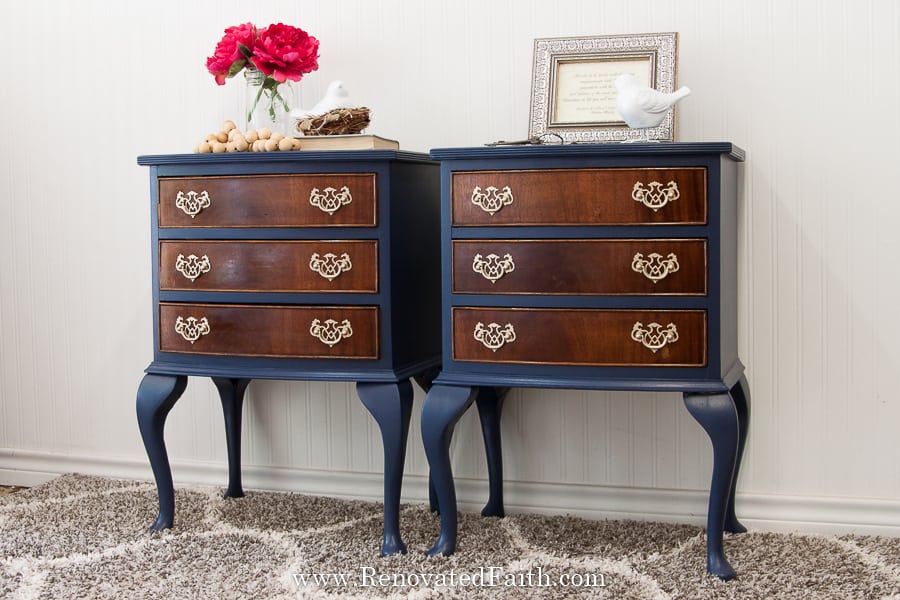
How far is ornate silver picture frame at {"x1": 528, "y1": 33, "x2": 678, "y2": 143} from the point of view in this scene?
2.11m

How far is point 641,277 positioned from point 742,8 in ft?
2.36

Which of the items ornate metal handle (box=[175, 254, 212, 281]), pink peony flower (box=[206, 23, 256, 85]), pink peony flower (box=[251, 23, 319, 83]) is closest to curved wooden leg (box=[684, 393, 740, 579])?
ornate metal handle (box=[175, 254, 212, 281])

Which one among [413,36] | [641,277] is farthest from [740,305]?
[413,36]

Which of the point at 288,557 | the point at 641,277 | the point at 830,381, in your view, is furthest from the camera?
the point at 830,381

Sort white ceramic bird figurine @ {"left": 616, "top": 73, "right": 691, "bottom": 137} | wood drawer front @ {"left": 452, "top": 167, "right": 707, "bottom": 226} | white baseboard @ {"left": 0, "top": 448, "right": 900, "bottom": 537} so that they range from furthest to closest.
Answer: white baseboard @ {"left": 0, "top": 448, "right": 900, "bottom": 537} < white ceramic bird figurine @ {"left": 616, "top": 73, "right": 691, "bottom": 137} < wood drawer front @ {"left": 452, "top": 167, "right": 707, "bottom": 226}

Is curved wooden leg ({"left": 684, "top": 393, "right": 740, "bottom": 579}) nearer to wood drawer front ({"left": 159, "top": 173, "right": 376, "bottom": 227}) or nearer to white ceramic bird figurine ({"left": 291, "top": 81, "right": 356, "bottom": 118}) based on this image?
wood drawer front ({"left": 159, "top": 173, "right": 376, "bottom": 227})

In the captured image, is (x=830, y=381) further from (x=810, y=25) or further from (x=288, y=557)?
(x=288, y=557)

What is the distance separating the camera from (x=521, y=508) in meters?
2.40

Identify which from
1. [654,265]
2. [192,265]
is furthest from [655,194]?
[192,265]

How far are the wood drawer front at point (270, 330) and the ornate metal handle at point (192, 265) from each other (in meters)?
0.07

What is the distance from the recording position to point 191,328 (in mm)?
2119

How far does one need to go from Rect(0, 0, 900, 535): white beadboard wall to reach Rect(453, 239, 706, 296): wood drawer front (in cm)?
42

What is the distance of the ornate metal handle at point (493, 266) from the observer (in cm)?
192

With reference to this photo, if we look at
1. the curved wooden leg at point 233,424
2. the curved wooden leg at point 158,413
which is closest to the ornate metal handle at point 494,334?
the curved wooden leg at point 158,413
